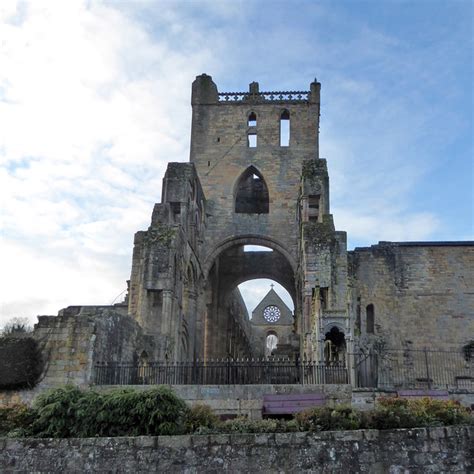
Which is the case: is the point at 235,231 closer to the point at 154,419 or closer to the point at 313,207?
the point at 313,207

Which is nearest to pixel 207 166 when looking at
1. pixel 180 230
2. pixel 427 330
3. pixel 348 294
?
pixel 180 230

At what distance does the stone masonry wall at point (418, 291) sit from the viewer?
84.7 feet

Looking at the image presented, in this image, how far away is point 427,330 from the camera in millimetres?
25891

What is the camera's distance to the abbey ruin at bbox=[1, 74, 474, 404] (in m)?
19.9

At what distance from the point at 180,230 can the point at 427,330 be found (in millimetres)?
11383

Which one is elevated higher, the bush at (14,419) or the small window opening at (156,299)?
the small window opening at (156,299)

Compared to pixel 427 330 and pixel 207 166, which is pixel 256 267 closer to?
pixel 207 166

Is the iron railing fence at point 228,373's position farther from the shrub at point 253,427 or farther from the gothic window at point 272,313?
the gothic window at point 272,313

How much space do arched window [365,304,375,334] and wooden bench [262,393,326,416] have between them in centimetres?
1219

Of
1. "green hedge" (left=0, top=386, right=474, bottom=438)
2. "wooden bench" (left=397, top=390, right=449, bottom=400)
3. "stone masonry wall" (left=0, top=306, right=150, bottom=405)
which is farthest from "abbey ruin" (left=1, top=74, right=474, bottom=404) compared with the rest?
"green hedge" (left=0, top=386, right=474, bottom=438)

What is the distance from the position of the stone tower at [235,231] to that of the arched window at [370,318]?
2.85 metres

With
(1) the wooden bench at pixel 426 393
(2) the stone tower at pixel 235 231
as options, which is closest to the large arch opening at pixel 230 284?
(2) the stone tower at pixel 235 231

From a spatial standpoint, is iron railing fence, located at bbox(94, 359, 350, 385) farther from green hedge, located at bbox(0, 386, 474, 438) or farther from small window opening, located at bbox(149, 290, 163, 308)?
green hedge, located at bbox(0, 386, 474, 438)

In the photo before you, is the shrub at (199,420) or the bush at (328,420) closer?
the bush at (328,420)
